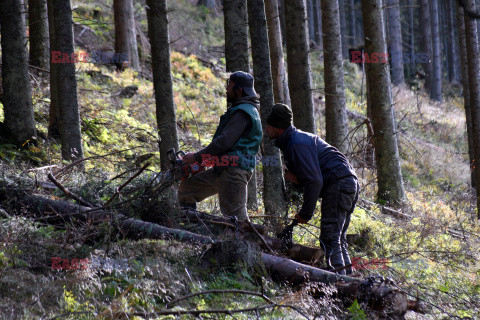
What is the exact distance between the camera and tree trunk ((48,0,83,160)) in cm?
852

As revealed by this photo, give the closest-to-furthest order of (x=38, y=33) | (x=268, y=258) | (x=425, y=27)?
(x=268, y=258), (x=38, y=33), (x=425, y=27)

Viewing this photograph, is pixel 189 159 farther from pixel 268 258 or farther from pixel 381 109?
pixel 381 109

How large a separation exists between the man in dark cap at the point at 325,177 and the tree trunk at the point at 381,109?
5435mm

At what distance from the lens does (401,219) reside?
9602 mm

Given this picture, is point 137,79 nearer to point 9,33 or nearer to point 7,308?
point 9,33

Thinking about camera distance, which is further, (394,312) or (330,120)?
(330,120)

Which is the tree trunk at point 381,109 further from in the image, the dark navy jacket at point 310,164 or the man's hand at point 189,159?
the man's hand at point 189,159

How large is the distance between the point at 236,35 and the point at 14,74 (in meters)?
4.38

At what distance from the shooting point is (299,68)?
8.50m

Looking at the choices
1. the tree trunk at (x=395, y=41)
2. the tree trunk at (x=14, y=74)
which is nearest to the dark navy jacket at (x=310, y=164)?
the tree trunk at (x=14, y=74)

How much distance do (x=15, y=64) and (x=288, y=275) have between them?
691 centimetres

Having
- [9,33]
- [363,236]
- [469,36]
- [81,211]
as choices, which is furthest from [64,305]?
[469,36]

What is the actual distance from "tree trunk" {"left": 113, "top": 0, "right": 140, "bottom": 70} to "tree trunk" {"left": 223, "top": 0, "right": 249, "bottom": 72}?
9.30m

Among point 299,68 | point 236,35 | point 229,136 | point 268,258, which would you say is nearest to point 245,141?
point 229,136
